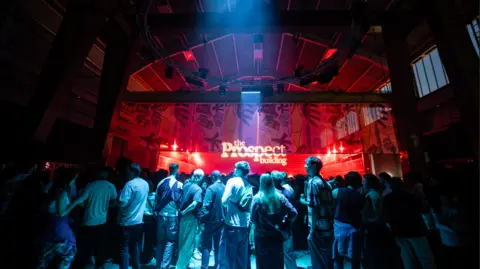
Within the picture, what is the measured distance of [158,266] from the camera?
313 cm

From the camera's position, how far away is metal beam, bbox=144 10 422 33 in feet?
17.8

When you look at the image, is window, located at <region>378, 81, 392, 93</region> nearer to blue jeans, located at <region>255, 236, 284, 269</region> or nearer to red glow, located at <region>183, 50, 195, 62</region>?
red glow, located at <region>183, 50, 195, 62</region>

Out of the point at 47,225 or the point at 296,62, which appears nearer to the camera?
the point at 47,225

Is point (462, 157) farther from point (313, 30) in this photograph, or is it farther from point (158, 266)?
point (158, 266)

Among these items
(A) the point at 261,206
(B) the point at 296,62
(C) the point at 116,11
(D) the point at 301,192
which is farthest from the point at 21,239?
(B) the point at 296,62

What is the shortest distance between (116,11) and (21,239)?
5500 mm

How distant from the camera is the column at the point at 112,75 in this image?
17.5ft

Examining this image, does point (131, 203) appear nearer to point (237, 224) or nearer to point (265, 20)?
point (237, 224)

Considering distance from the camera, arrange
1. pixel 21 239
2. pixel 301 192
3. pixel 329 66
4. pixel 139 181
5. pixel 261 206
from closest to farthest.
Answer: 1. pixel 21 239
2. pixel 261 206
3. pixel 139 181
4. pixel 301 192
5. pixel 329 66

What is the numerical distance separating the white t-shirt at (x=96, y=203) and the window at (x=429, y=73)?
9.96 m

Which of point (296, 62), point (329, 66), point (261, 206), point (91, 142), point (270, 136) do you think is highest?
point (296, 62)

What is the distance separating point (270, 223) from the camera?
92.3 inches

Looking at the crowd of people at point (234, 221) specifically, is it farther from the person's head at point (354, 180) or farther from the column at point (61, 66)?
the column at point (61, 66)

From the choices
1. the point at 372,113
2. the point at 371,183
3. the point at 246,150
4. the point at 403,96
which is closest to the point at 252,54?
the point at 246,150
